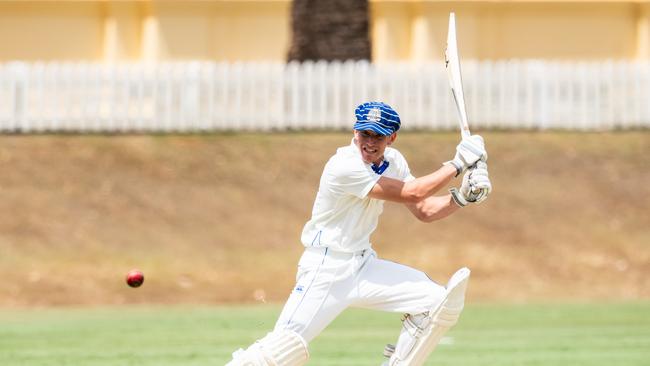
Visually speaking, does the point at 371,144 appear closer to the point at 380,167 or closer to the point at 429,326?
the point at 380,167

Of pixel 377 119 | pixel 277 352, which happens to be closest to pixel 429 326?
pixel 277 352

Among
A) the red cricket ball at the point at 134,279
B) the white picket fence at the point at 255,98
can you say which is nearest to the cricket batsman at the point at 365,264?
the red cricket ball at the point at 134,279

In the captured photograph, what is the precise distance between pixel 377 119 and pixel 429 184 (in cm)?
48

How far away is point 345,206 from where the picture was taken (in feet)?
31.8

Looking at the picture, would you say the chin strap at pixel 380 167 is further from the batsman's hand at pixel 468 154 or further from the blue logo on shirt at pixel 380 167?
the batsman's hand at pixel 468 154

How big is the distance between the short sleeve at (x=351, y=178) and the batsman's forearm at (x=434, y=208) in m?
0.49

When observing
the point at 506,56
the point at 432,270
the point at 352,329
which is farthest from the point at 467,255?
the point at 506,56

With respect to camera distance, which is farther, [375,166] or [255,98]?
[255,98]

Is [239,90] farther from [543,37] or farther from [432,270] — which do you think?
[543,37]

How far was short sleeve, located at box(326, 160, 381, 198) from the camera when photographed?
9.54 metres

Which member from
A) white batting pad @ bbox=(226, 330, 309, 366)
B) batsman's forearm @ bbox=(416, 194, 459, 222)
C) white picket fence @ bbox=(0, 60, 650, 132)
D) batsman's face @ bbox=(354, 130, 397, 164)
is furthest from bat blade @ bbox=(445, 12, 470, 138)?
white picket fence @ bbox=(0, 60, 650, 132)

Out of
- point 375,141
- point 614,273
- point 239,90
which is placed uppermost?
point 375,141

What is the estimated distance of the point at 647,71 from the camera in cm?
2550

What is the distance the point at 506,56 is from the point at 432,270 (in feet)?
38.3
